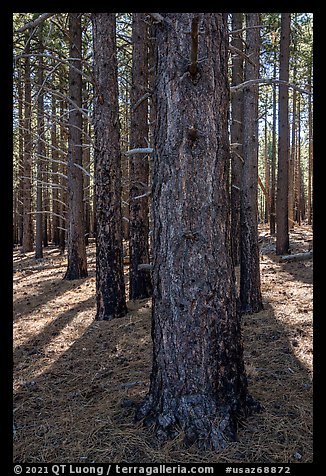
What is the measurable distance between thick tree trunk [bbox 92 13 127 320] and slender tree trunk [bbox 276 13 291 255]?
6.87 meters

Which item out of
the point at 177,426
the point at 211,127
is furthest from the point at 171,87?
the point at 177,426

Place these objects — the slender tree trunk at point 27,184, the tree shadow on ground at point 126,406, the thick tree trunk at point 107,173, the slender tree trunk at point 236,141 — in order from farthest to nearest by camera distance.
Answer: the slender tree trunk at point 27,184 < the slender tree trunk at point 236,141 < the thick tree trunk at point 107,173 < the tree shadow on ground at point 126,406

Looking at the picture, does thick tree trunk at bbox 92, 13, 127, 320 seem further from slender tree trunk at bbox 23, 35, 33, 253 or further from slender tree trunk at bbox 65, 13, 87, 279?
slender tree trunk at bbox 23, 35, 33, 253

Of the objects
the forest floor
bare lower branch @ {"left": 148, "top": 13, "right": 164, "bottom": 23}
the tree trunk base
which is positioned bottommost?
the forest floor

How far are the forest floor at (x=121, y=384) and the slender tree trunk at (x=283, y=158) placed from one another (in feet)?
11.4

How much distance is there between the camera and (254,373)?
434 centimetres

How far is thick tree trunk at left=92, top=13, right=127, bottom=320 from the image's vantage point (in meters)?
7.02

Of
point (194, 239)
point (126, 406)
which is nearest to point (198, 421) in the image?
point (126, 406)

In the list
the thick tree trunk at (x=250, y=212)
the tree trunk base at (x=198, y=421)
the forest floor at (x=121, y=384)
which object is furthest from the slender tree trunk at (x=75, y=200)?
the tree trunk base at (x=198, y=421)

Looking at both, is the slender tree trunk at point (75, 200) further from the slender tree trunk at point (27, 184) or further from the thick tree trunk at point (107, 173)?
the slender tree trunk at point (27, 184)

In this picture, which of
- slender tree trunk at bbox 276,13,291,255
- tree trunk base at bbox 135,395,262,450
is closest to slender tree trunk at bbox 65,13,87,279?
slender tree trunk at bbox 276,13,291,255

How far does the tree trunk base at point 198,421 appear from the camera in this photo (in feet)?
9.80

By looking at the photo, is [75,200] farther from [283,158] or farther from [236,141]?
[283,158]
